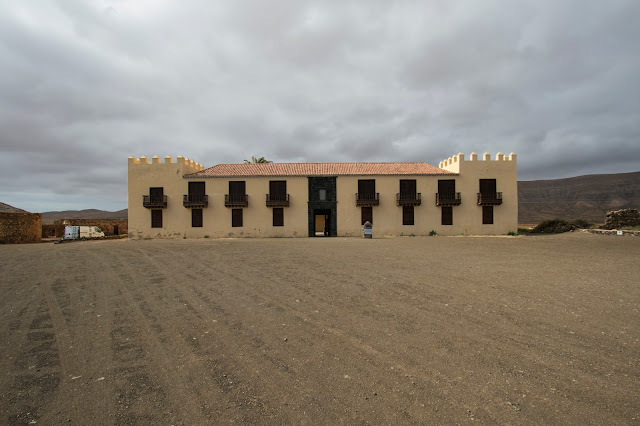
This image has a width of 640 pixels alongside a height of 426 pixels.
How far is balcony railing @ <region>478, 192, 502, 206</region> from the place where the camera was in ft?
93.1

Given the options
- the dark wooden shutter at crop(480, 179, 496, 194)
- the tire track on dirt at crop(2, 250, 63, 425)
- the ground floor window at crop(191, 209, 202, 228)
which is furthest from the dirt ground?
the dark wooden shutter at crop(480, 179, 496, 194)

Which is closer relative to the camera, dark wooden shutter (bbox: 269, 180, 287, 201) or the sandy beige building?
the sandy beige building

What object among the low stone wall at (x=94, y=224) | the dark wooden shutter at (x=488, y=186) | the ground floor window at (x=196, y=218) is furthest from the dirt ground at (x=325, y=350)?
the low stone wall at (x=94, y=224)

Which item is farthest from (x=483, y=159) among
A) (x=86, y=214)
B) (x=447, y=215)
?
(x=86, y=214)

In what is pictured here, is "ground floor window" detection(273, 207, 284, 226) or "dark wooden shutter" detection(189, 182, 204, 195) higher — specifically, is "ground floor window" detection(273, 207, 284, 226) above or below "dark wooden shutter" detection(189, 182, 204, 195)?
below

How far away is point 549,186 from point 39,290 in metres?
107

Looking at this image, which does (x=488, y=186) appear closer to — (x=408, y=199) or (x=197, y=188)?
(x=408, y=199)

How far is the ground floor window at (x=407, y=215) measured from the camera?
2856cm

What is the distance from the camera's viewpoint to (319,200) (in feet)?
94.9

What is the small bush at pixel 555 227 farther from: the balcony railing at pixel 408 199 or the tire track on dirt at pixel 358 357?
the tire track on dirt at pixel 358 357

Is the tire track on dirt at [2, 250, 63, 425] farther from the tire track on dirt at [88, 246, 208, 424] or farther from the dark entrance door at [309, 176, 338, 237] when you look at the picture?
the dark entrance door at [309, 176, 338, 237]

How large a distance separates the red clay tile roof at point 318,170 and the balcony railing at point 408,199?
1.77m

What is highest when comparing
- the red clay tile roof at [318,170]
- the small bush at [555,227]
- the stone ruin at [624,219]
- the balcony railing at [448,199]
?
the red clay tile roof at [318,170]

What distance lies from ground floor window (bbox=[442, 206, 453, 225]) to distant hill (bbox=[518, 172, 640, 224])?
130ft
